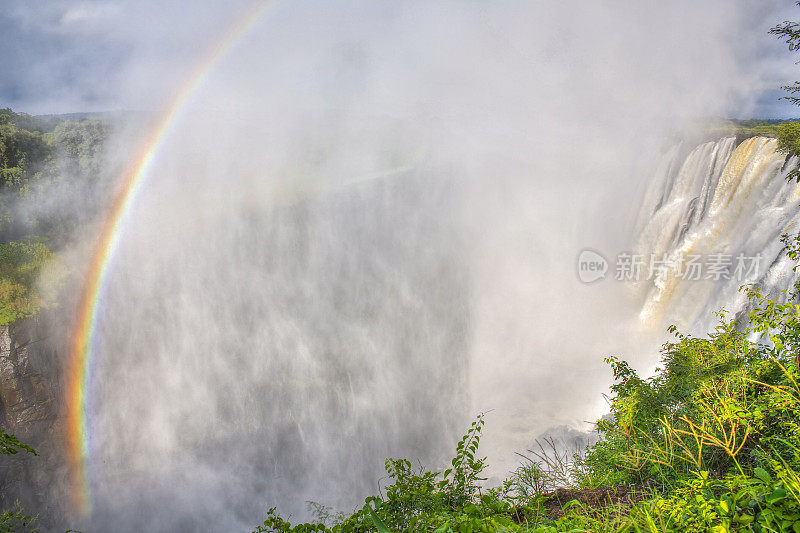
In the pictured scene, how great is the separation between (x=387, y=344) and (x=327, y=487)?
19.3 ft

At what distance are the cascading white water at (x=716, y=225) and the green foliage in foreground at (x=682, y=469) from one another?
689 centimetres

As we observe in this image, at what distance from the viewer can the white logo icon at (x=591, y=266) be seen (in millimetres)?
23320

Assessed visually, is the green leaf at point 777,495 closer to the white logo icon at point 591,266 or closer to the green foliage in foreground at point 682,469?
the green foliage in foreground at point 682,469

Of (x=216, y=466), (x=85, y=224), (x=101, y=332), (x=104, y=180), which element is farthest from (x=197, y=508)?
(x=104, y=180)

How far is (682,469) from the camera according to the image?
10.9ft

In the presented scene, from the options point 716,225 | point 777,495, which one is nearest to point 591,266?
point 716,225

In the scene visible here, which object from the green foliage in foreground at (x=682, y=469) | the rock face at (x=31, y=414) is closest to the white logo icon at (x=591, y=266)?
the green foliage in foreground at (x=682, y=469)

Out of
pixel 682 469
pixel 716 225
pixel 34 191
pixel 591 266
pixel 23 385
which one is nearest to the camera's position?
pixel 682 469

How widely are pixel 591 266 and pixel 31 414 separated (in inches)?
1058

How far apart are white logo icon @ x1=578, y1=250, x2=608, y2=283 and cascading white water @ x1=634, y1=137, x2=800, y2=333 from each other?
423 centimetres

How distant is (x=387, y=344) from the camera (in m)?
17.3

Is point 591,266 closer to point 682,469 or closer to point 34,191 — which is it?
point 682,469

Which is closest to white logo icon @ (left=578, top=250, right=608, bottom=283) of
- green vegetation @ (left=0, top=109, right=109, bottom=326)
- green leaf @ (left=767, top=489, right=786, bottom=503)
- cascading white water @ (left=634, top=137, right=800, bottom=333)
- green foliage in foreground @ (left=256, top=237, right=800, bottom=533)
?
cascading white water @ (left=634, top=137, right=800, bottom=333)

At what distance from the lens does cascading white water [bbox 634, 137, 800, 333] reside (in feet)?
36.2
